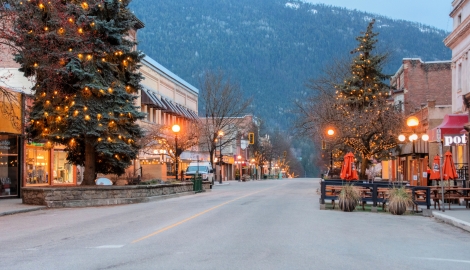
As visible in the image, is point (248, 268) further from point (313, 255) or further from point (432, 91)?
point (432, 91)

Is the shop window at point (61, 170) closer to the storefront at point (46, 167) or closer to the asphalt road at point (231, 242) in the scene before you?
the storefront at point (46, 167)

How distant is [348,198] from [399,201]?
203 centimetres

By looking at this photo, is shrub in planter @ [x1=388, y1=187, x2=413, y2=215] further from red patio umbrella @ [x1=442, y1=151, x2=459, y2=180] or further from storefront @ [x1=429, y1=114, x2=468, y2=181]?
storefront @ [x1=429, y1=114, x2=468, y2=181]

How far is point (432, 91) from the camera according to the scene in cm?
5684

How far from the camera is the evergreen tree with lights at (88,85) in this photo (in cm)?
2739

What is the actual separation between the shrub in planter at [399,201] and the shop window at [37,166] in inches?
891

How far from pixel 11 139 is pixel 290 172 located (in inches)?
5786

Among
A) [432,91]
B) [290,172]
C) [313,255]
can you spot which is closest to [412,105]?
[432,91]

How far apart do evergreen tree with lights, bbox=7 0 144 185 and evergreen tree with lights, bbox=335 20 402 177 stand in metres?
13.9

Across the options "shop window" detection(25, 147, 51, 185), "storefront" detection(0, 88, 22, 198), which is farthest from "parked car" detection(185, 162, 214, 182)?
→ "storefront" detection(0, 88, 22, 198)

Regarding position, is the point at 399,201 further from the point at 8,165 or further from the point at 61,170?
the point at 61,170

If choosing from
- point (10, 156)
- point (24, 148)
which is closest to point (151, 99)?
point (24, 148)

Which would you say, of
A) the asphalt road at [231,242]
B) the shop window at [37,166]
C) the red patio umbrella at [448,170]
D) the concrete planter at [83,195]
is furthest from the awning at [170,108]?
the asphalt road at [231,242]

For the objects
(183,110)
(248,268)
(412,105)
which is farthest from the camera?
(183,110)
